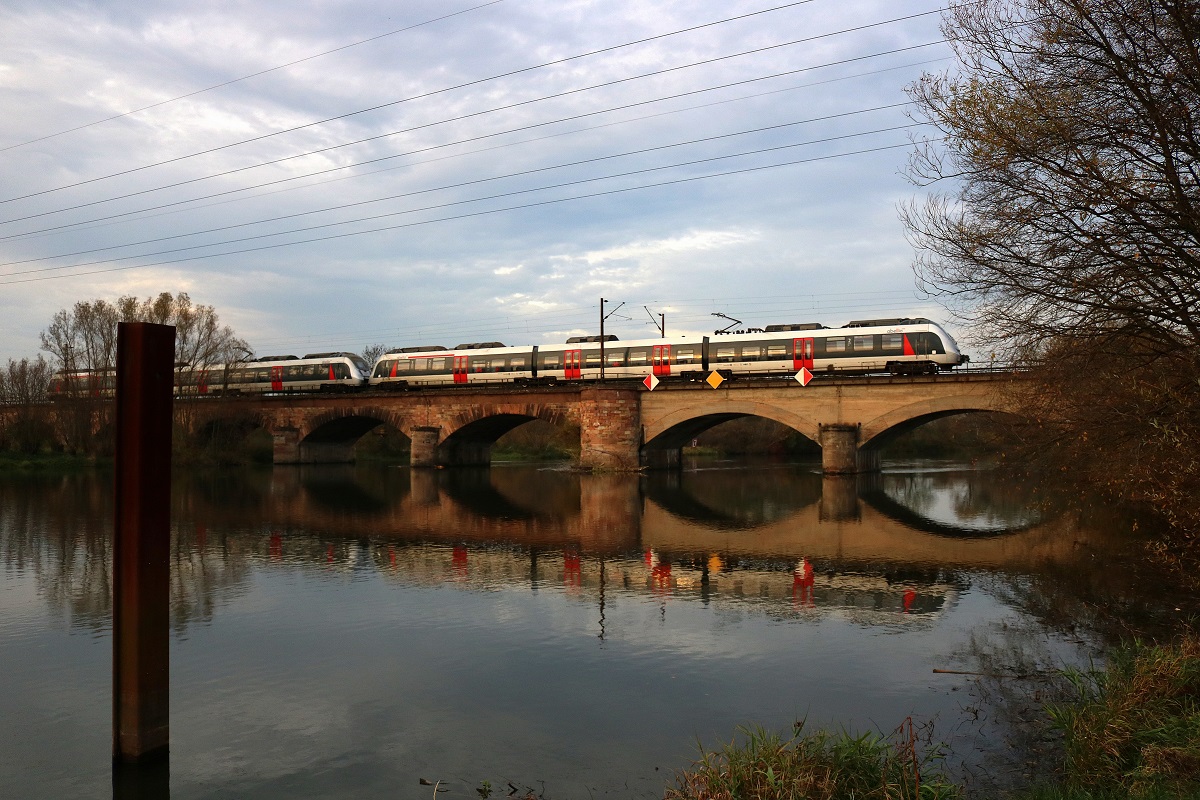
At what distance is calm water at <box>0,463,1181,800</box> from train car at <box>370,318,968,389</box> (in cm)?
2023

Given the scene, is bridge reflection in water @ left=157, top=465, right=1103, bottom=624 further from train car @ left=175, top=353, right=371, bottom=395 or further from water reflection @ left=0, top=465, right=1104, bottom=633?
train car @ left=175, top=353, right=371, bottom=395

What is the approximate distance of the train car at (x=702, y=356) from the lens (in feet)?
144

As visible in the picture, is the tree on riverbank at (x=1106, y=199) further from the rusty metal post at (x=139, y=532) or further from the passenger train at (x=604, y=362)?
the passenger train at (x=604, y=362)

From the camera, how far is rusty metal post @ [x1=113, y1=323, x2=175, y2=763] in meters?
6.98

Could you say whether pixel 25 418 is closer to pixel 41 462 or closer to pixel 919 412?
pixel 41 462

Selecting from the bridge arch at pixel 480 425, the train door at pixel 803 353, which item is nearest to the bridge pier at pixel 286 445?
the bridge arch at pixel 480 425

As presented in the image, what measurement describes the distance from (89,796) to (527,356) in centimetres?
4831

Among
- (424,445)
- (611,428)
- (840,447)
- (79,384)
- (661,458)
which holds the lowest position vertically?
(661,458)

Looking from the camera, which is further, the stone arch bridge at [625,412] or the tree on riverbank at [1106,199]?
the stone arch bridge at [625,412]

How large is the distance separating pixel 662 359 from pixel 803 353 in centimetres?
780

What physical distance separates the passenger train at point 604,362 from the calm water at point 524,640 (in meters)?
20.6

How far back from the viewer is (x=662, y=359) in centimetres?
5028

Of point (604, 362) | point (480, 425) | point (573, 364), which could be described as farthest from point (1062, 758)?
point (480, 425)

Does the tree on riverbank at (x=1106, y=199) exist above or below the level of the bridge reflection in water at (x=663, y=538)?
above
